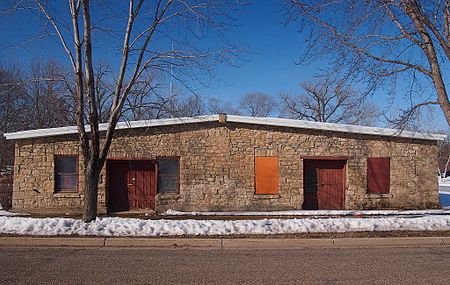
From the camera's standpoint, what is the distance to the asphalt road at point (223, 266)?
5.79m

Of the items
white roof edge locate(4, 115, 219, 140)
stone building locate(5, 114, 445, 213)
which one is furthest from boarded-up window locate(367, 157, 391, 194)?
white roof edge locate(4, 115, 219, 140)

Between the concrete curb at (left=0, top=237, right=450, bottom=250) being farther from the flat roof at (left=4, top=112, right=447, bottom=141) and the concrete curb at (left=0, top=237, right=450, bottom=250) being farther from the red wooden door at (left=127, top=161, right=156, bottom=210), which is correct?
the red wooden door at (left=127, top=161, right=156, bottom=210)

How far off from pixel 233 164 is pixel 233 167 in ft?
0.39

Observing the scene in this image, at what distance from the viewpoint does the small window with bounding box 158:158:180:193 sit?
15375 millimetres

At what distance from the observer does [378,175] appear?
53.2 ft

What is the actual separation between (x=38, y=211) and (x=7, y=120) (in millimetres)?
24272

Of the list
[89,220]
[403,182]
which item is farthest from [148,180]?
[403,182]

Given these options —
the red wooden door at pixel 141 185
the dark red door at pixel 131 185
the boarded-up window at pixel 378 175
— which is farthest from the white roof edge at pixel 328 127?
the dark red door at pixel 131 185

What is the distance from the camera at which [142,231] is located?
9117 millimetres

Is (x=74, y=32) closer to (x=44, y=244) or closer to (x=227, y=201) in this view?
(x=44, y=244)

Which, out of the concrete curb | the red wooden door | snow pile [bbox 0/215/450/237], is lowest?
the concrete curb

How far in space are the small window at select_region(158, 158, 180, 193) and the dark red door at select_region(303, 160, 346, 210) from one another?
5.17m

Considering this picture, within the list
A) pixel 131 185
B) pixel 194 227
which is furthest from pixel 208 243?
pixel 131 185

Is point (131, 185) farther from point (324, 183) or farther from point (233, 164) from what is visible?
point (324, 183)
